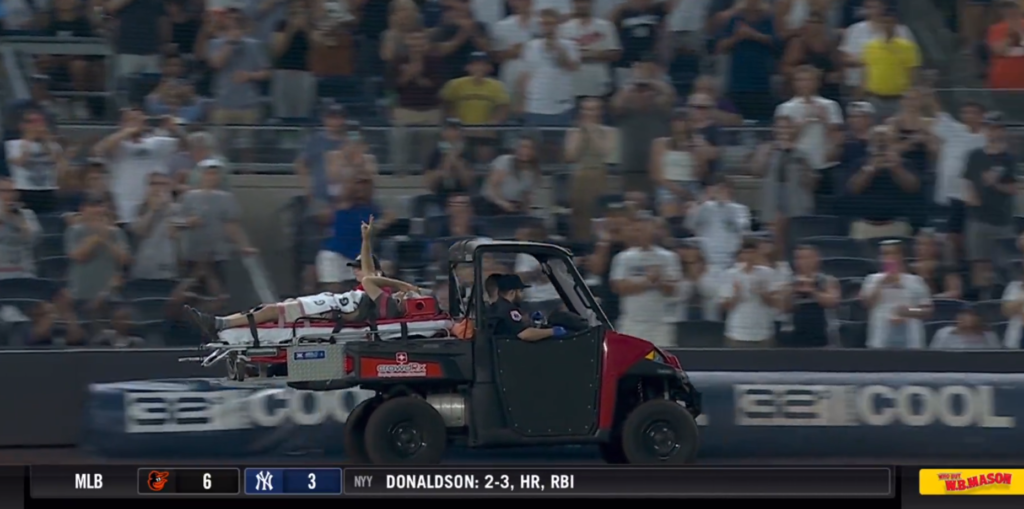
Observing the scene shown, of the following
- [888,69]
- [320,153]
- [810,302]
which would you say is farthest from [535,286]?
[888,69]

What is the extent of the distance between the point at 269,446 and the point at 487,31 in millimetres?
2320

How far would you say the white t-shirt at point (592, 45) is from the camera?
760cm

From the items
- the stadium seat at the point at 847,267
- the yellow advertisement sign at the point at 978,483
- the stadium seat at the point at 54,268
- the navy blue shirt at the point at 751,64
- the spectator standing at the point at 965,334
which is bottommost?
the yellow advertisement sign at the point at 978,483

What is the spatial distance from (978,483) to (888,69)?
2264mm

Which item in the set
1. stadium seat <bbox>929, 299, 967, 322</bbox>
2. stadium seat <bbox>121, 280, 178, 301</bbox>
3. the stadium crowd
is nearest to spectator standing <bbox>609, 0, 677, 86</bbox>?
the stadium crowd

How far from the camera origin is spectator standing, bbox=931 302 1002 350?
7328 millimetres

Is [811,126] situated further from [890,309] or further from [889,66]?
[890,309]

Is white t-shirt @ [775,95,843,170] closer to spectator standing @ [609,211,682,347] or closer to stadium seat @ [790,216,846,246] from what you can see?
stadium seat @ [790,216,846,246]

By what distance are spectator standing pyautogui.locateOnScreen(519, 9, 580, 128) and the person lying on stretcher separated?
1234 millimetres

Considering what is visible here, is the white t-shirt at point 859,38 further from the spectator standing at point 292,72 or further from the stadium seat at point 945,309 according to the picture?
the spectator standing at point 292,72

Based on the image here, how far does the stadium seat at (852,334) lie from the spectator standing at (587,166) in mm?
1301

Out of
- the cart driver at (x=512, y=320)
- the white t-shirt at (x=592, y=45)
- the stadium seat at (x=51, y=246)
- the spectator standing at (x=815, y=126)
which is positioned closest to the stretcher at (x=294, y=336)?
the cart driver at (x=512, y=320)

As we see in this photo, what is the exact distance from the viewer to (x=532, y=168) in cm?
736

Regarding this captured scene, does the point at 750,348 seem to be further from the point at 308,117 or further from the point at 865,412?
the point at 308,117
